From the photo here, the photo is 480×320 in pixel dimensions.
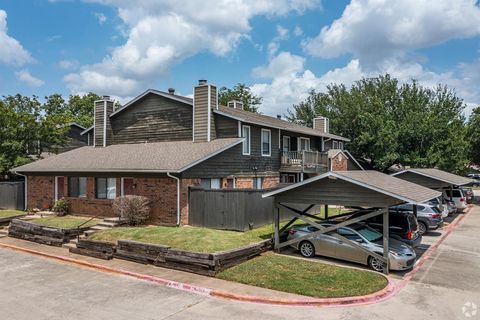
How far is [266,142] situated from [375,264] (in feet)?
49.4

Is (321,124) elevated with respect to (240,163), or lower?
elevated

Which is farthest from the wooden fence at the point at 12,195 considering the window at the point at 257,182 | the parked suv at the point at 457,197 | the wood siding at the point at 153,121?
the parked suv at the point at 457,197

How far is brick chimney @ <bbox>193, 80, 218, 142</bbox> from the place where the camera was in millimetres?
23641

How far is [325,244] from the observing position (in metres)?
14.0

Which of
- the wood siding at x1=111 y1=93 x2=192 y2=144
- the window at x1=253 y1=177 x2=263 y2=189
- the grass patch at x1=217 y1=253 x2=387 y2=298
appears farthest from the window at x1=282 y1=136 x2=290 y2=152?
the grass patch at x1=217 y1=253 x2=387 y2=298

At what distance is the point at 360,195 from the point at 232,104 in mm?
21054

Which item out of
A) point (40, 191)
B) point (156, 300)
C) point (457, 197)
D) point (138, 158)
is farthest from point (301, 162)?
point (156, 300)

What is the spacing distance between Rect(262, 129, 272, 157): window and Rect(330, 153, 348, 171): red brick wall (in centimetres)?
840

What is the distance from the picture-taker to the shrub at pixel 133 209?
18.7 m

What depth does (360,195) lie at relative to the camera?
13.1 meters

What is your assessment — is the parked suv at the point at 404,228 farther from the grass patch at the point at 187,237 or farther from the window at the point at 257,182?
the window at the point at 257,182

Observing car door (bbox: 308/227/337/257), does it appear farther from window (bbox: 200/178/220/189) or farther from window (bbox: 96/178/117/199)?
window (bbox: 96/178/117/199)

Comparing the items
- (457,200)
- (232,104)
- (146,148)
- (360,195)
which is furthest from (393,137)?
Answer: (360,195)

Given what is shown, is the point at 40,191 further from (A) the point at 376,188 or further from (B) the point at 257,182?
(A) the point at 376,188
